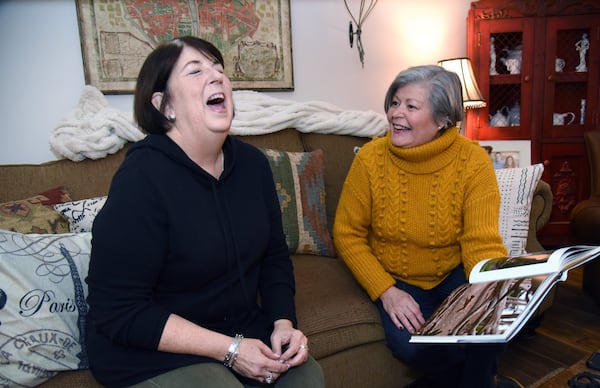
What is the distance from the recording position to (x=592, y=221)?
198 cm

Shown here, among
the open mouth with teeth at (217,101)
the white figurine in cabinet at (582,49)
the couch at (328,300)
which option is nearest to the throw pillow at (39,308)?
the couch at (328,300)

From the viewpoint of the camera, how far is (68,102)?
190cm

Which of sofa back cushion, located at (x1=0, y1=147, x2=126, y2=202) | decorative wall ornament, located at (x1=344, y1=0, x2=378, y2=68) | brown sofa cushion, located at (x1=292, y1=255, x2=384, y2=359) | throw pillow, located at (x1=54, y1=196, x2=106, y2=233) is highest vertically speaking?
decorative wall ornament, located at (x1=344, y1=0, x2=378, y2=68)

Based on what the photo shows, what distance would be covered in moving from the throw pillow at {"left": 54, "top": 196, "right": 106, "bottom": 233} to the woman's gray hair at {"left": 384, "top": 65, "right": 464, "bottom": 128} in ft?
3.64

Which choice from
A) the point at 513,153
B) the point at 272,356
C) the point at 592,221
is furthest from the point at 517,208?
the point at 272,356

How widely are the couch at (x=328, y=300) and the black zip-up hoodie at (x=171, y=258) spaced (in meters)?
0.19

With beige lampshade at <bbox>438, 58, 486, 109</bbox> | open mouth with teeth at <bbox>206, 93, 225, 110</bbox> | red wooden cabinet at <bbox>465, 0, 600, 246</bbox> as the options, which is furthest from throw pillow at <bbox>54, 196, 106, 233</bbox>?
red wooden cabinet at <bbox>465, 0, 600, 246</bbox>

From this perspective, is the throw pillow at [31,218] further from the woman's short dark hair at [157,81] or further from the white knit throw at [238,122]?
the woman's short dark hair at [157,81]

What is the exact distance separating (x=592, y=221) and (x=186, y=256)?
79.5 inches

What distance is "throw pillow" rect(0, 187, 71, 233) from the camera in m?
1.17

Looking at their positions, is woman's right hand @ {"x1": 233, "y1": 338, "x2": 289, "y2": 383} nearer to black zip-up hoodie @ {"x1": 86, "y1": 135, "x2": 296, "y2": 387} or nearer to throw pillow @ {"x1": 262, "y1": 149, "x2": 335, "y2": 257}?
black zip-up hoodie @ {"x1": 86, "y1": 135, "x2": 296, "y2": 387}

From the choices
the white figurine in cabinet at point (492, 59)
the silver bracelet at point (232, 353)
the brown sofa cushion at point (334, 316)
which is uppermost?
the white figurine in cabinet at point (492, 59)

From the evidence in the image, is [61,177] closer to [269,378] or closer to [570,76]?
[269,378]

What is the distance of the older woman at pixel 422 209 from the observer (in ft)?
4.01
